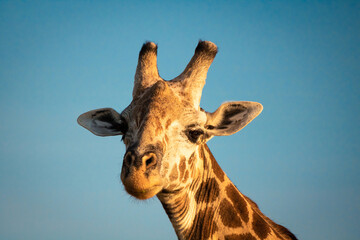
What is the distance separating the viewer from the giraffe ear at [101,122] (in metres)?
6.55

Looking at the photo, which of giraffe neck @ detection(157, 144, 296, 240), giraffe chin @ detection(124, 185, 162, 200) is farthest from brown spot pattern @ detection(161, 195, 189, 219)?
giraffe chin @ detection(124, 185, 162, 200)

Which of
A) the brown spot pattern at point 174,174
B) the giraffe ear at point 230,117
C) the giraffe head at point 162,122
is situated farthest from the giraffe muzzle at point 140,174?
the giraffe ear at point 230,117

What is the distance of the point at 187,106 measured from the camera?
5.81 m

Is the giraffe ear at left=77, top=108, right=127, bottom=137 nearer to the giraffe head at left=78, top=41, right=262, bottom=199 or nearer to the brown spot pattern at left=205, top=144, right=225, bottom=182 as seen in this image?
the giraffe head at left=78, top=41, right=262, bottom=199

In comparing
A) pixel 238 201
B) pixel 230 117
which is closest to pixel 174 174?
pixel 238 201

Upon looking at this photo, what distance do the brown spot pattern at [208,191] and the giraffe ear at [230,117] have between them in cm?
90

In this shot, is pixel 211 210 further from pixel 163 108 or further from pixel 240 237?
pixel 163 108

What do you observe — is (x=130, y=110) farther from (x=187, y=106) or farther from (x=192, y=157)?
(x=192, y=157)

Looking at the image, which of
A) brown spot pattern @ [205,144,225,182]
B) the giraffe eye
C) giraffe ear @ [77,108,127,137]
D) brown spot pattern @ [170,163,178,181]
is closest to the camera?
brown spot pattern @ [170,163,178,181]

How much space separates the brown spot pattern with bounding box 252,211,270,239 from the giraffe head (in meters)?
1.43

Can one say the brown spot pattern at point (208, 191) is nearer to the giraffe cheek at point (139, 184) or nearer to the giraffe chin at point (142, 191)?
the giraffe chin at point (142, 191)

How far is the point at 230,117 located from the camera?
6.32m

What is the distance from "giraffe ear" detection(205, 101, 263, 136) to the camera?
6.06m

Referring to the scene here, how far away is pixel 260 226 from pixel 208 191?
42.7 inches
